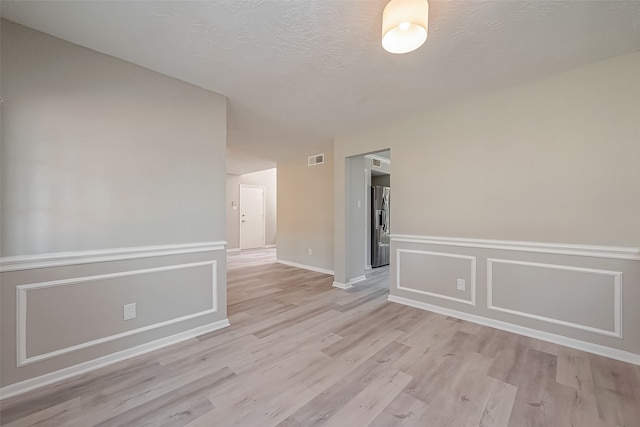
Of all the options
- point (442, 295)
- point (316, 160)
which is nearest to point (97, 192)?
point (442, 295)

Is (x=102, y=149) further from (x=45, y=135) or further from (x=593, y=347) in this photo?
(x=593, y=347)

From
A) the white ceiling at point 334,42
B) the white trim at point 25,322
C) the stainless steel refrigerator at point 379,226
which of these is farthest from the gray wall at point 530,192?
the white trim at point 25,322

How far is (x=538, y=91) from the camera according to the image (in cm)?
237

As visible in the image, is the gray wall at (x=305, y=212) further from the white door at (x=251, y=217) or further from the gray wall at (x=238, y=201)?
the white door at (x=251, y=217)

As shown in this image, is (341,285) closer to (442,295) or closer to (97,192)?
(442,295)

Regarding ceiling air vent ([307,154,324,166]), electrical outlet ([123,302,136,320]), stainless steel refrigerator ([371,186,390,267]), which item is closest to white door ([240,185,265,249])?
ceiling air vent ([307,154,324,166])

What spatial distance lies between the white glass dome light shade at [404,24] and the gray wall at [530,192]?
1.71m

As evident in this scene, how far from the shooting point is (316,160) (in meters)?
5.23

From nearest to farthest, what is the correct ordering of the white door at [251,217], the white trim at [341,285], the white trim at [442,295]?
the white trim at [442,295]
the white trim at [341,285]
the white door at [251,217]

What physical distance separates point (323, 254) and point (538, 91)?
4.00m

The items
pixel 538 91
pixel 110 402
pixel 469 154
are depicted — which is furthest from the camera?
pixel 469 154

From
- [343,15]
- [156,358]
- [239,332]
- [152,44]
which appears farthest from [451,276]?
[152,44]

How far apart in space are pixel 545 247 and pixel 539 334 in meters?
0.83

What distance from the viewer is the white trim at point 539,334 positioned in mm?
2018
